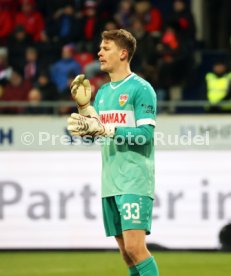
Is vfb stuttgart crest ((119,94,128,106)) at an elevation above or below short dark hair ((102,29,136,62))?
below

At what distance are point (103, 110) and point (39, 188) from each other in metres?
4.34

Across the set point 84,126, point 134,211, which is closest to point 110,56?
point 84,126

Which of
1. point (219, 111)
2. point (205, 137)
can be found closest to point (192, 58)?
point (219, 111)

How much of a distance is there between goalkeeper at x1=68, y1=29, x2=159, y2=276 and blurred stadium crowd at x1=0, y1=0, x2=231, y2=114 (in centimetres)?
737

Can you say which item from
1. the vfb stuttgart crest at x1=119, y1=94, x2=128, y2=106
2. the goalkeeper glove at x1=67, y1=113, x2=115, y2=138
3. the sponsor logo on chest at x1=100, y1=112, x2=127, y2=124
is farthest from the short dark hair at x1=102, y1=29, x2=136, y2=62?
the goalkeeper glove at x1=67, y1=113, x2=115, y2=138

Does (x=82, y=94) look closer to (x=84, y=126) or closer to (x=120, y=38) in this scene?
(x=84, y=126)

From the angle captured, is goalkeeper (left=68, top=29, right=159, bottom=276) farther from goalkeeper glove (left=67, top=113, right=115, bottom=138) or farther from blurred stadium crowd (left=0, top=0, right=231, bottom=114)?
blurred stadium crowd (left=0, top=0, right=231, bottom=114)

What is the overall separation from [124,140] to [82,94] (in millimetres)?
457

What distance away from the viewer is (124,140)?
7.43 meters

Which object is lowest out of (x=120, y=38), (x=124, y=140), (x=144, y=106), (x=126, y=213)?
(x=126, y=213)

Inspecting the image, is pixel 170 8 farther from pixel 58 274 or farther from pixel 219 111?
pixel 58 274

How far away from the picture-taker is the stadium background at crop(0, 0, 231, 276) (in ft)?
38.2

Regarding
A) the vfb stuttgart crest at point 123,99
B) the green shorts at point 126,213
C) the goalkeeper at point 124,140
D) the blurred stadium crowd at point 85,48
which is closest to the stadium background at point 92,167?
the blurred stadium crowd at point 85,48

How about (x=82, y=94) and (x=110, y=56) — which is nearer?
(x=82, y=94)
